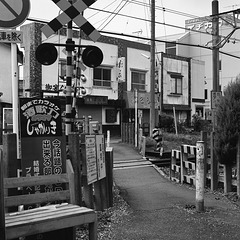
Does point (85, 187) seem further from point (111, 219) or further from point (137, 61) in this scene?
point (137, 61)

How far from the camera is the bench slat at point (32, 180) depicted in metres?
3.50

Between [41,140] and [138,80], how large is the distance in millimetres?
24400

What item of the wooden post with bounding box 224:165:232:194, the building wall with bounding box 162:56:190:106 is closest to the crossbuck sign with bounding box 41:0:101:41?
the wooden post with bounding box 224:165:232:194

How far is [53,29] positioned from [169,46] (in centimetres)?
3907

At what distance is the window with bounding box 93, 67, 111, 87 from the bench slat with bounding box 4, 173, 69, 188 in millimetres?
21661

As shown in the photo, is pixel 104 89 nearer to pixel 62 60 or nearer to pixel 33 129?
pixel 62 60

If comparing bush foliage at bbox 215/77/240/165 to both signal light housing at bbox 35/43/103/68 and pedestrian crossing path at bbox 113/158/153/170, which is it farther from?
pedestrian crossing path at bbox 113/158/153/170

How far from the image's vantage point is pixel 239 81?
7.54 metres

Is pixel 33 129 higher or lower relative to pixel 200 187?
higher

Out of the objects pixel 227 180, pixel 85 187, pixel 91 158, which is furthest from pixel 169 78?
pixel 85 187

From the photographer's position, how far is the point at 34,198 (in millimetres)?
3578

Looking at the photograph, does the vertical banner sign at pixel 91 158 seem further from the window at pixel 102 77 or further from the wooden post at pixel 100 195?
the window at pixel 102 77

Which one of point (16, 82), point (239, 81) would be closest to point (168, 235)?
point (16, 82)

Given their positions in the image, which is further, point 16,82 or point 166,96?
point 166,96
